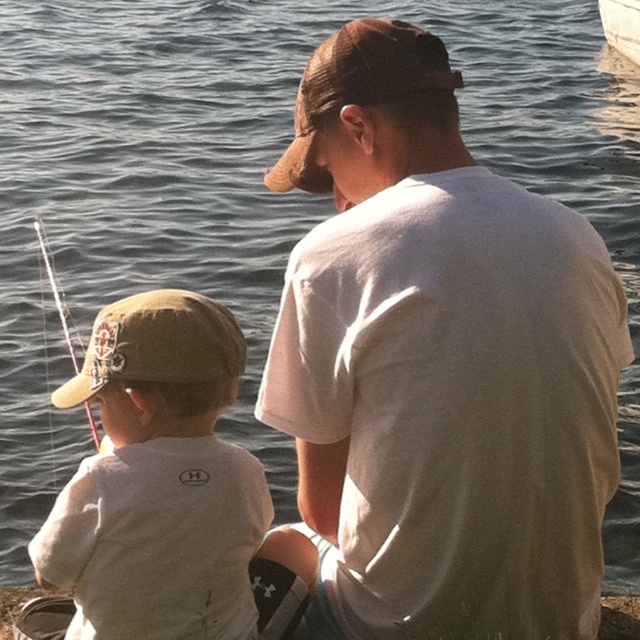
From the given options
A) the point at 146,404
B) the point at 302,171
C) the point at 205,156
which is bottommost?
the point at 205,156

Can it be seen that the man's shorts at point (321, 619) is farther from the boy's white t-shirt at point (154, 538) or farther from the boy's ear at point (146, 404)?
the boy's ear at point (146, 404)

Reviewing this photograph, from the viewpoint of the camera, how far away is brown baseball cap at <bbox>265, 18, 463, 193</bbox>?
9.49ft

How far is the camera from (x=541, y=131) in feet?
42.4

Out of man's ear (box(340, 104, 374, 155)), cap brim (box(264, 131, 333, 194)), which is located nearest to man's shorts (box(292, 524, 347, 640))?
cap brim (box(264, 131, 333, 194))

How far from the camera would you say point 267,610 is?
10.3ft

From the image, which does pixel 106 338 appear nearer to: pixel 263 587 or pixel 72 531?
pixel 72 531

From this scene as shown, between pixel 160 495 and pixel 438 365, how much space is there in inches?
22.7

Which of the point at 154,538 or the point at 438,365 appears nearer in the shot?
the point at 438,365

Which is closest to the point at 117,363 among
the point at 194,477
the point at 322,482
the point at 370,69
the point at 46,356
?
the point at 194,477

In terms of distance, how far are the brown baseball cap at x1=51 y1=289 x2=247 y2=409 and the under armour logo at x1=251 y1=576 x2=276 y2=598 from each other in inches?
18.0

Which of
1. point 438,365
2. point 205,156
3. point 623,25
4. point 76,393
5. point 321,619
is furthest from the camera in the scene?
point 623,25

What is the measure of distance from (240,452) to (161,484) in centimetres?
18

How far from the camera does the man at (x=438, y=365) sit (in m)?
2.79

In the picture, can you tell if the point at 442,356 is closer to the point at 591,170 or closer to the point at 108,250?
the point at 108,250
